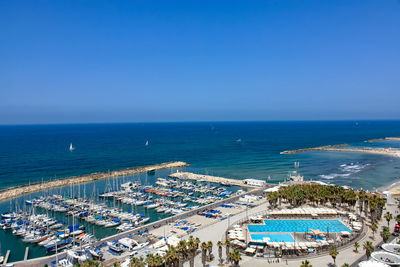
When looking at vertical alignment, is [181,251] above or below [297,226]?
above

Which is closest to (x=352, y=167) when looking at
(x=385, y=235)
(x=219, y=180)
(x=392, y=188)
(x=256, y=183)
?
(x=392, y=188)

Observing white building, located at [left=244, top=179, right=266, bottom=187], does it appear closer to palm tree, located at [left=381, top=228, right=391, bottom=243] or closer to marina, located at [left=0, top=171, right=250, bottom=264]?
marina, located at [left=0, top=171, right=250, bottom=264]

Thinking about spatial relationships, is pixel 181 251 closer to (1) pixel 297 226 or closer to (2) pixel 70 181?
(1) pixel 297 226

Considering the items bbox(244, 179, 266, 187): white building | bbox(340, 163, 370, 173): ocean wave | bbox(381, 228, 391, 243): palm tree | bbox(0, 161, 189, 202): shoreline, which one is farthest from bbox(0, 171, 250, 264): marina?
bbox(340, 163, 370, 173): ocean wave

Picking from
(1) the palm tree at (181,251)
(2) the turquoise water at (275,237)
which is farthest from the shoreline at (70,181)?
(2) the turquoise water at (275,237)

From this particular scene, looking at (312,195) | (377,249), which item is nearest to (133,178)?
(312,195)

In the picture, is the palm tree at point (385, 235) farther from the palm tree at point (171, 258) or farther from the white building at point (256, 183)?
the white building at point (256, 183)
